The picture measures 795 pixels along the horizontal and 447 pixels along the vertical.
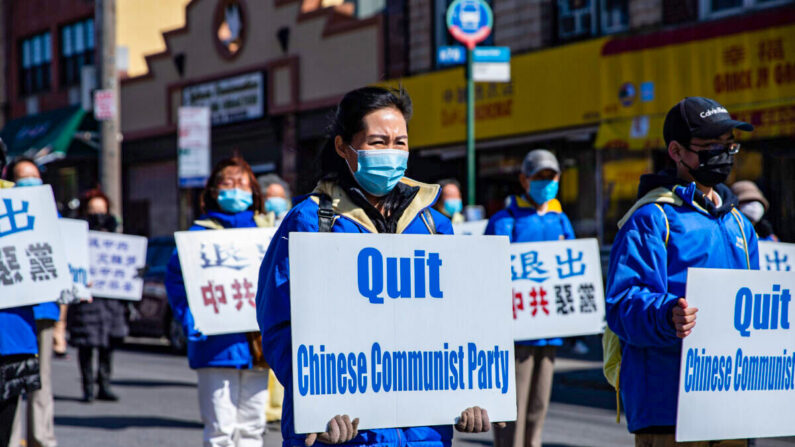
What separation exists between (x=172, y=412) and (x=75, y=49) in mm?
21818

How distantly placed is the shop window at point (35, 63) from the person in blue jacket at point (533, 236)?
26.1 meters

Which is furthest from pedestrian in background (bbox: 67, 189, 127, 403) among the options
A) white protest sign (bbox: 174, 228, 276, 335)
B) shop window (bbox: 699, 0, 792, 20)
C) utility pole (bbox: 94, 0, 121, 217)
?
shop window (bbox: 699, 0, 792, 20)

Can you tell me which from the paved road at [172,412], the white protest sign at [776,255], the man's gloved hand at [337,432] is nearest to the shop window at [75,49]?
the paved road at [172,412]

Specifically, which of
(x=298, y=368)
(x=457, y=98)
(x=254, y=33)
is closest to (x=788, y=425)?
(x=298, y=368)

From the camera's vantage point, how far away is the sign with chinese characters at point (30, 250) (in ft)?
16.1

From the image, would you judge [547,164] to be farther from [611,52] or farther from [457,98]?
[457,98]

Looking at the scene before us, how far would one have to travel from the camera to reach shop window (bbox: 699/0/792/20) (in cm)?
1392

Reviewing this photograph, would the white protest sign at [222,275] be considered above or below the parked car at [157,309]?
above

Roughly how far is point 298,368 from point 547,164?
12.2ft

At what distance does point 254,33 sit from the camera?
23156 mm

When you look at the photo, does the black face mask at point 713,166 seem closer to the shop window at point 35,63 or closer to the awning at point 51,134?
the awning at point 51,134

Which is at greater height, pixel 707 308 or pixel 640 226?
pixel 640 226

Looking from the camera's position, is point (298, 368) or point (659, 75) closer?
point (298, 368)

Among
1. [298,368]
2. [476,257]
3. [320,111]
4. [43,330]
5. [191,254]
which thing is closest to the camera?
[298,368]
